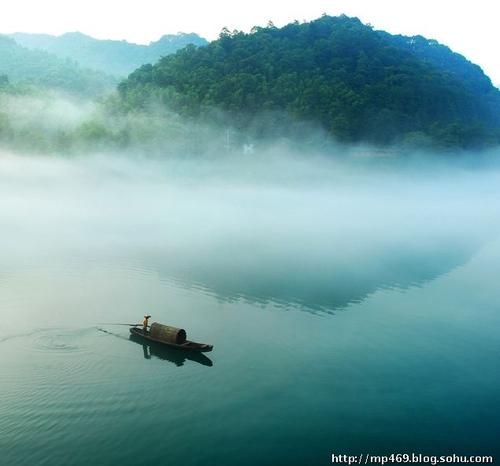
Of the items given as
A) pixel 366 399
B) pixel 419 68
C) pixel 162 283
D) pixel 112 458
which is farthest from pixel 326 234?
pixel 419 68

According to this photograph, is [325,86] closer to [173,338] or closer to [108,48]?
[173,338]

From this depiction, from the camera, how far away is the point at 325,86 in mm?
97625

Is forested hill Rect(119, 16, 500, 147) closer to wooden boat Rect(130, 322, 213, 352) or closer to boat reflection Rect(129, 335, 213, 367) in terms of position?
wooden boat Rect(130, 322, 213, 352)

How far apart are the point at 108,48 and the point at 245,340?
189m

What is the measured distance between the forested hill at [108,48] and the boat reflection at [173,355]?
173 metres

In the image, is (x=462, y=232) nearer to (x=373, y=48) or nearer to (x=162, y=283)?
(x=162, y=283)

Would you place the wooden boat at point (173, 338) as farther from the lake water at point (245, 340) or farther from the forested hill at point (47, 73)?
the forested hill at point (47, 73)

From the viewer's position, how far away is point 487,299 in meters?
30.1

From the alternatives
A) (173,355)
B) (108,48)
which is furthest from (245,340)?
(108,48)

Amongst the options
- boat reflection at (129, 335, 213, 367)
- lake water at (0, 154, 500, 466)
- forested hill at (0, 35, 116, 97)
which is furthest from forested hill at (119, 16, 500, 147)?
boat reflection at (129, 335, 213, 367)

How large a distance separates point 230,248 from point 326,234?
13566 millimetres

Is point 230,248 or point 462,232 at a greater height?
point 462,232

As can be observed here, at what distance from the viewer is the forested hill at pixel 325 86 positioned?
9488 centimetres

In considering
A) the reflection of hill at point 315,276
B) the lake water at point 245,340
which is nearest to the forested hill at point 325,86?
the lake water at point 245,340
